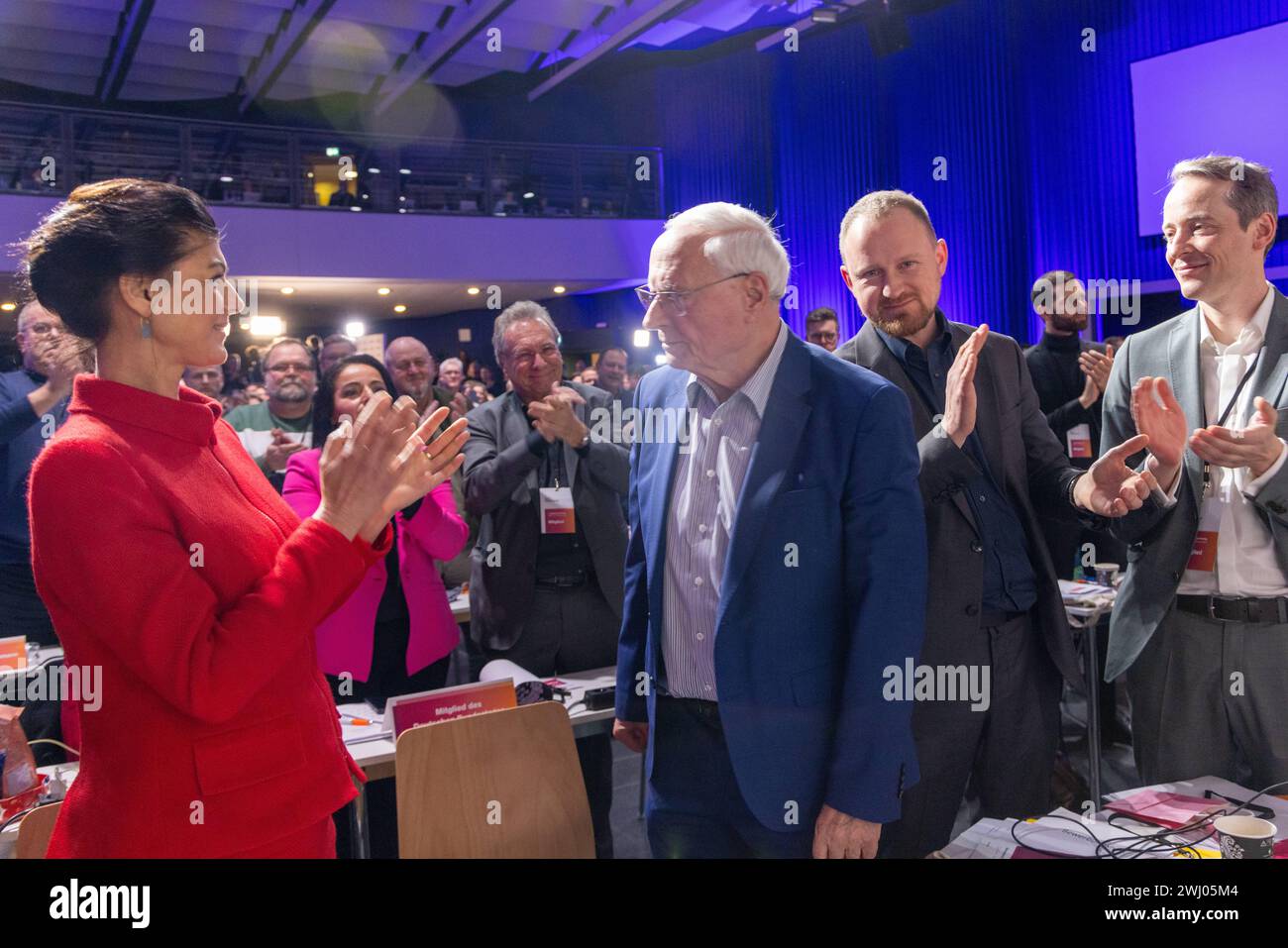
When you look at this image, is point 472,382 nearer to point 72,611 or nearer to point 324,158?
point 324,158

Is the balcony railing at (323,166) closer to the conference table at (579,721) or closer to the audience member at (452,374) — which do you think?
the audience member at (452,374)

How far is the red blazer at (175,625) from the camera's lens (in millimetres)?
1224

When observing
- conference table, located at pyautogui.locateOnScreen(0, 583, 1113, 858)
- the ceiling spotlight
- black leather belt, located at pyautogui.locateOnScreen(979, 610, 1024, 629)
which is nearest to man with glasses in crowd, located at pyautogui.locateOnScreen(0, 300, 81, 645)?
conference table, located at pyautogui.locateOnScreen(0, 583, 1113, 858)

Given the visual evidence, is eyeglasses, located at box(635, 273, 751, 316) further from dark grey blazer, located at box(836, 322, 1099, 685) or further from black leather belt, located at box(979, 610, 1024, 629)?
black leather belt, located at box(979, 610, 1024, 629)

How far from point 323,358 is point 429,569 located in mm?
2012

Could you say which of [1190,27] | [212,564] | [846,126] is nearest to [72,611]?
[212,564]

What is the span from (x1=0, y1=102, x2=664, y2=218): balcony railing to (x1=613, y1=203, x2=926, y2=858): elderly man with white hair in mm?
10730

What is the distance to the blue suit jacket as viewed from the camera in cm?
165

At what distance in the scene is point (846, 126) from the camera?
10938 millimetres

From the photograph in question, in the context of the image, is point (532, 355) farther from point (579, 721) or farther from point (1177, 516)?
point (1177, 516)

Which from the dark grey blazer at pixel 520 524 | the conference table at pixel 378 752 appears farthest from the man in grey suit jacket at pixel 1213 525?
the dark grey blazer at pixel 520 524

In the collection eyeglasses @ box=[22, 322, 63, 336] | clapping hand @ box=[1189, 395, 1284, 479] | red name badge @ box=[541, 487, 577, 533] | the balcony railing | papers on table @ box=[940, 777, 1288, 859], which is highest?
the balcony railing

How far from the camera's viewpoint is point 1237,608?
83.2 inches

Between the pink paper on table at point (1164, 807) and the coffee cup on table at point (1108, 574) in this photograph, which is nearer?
the pink paper on table at point (1164, 807)
